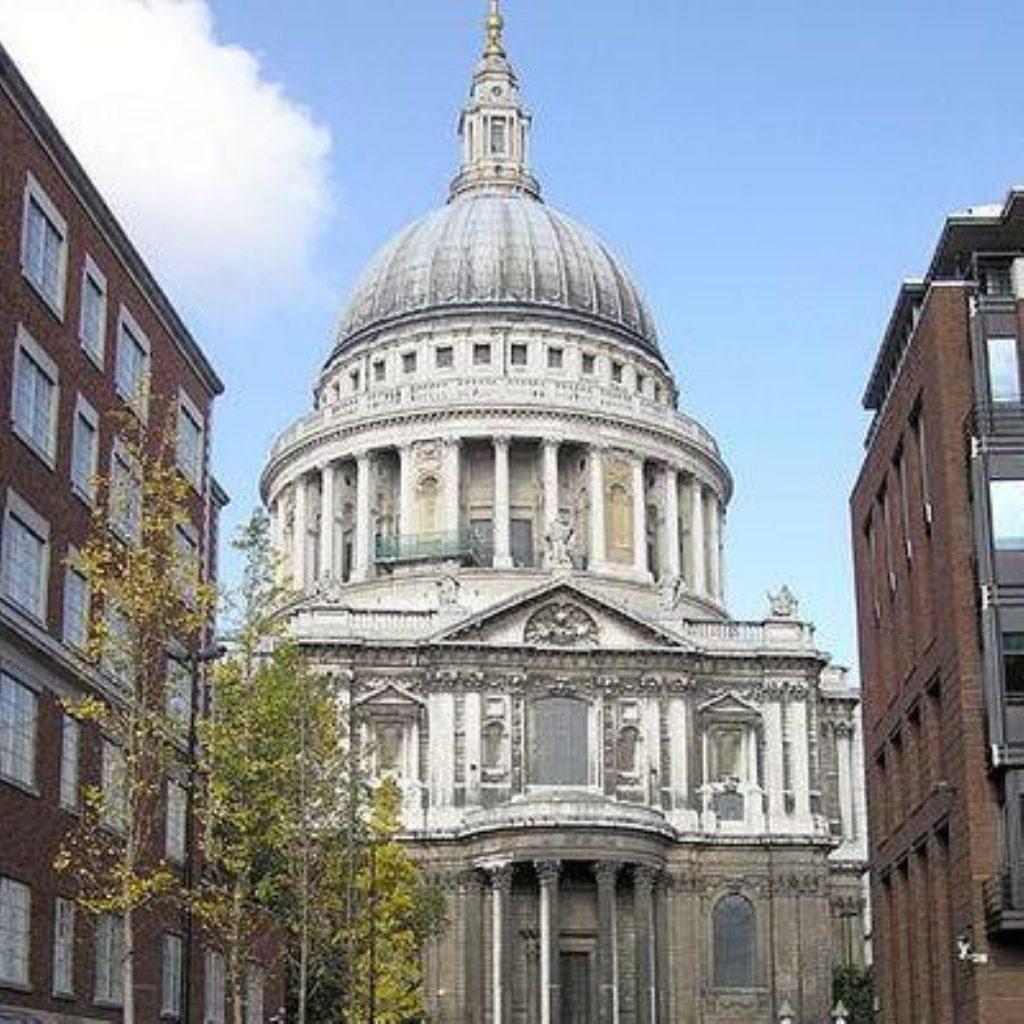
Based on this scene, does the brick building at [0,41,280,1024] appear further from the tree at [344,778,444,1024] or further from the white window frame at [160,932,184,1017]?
the tree at [344,778,444,1024]

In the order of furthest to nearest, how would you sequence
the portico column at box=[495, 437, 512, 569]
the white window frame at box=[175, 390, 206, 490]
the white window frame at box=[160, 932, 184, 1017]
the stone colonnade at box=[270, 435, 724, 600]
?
the stone colonnade at box=[270, 435, 724, 600] → the portico column at box=[495, 437, 512, 569] → the white window frame at box=[175, 390, 206, 490] → the white window frame at box=[160, 932, 184, 1017]

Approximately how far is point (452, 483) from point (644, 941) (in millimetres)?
30052

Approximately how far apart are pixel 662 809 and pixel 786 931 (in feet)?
25.6

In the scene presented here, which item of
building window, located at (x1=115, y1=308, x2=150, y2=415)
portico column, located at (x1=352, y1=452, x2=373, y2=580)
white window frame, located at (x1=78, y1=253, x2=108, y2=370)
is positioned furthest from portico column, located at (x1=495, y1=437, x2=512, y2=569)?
white window frame, located at (x1=78, y1=253, x2=108, y2=370)

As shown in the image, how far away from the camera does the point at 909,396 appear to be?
180 feet

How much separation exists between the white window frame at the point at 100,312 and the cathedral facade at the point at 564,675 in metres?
51.7

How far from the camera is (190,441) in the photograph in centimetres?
5419

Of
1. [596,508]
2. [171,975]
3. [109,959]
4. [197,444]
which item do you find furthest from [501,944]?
[109,959]

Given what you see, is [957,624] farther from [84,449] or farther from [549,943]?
[549,943]

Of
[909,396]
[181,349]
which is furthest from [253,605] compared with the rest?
[909,396]

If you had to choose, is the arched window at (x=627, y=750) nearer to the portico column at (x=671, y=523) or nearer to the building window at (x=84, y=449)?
the portico column at (x=671, y=523)

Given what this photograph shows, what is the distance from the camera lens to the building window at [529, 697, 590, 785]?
326 ft

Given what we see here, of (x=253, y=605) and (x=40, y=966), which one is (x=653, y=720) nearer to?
(x=253, y=605)

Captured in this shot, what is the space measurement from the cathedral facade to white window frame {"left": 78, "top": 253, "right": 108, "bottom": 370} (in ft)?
170
